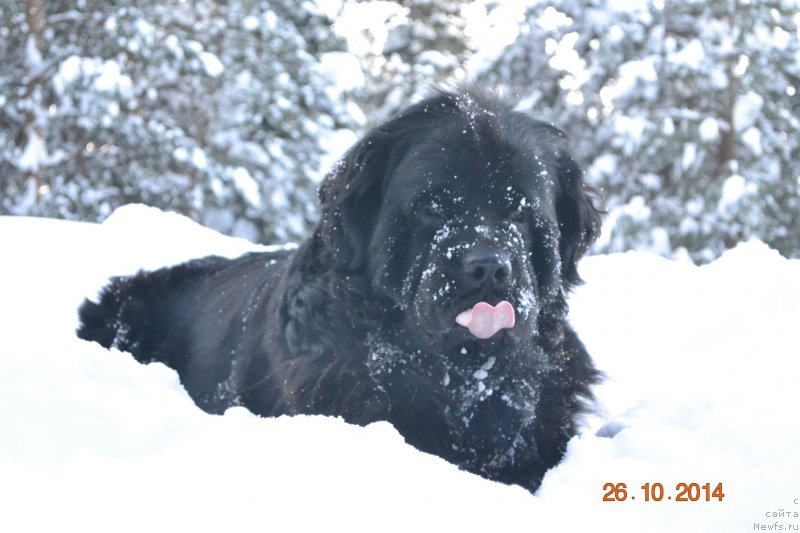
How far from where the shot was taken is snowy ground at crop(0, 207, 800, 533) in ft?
6.09

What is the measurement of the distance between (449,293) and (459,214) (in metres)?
0.38

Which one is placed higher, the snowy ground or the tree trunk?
the snowy ground

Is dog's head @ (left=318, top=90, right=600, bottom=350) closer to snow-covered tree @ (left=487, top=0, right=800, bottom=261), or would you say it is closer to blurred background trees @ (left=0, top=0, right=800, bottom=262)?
blurred background trees @ (left=0, top=0, right=800, bottom=262)

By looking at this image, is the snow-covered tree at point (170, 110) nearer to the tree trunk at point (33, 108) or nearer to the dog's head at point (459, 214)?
the tree trunk at point (33, 108)

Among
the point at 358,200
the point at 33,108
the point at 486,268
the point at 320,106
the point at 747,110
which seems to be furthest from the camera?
the point at 320,106

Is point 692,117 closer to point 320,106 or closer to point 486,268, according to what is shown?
point 320,106

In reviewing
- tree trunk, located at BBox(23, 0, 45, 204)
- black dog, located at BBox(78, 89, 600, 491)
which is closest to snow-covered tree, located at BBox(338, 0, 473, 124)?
tree trunk, located at BBox(23, 0, 45, 204)

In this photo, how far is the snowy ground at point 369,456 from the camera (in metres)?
1.86

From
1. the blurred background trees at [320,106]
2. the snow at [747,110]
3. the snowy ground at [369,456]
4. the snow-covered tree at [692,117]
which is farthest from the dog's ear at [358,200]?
the snow at [747,110]

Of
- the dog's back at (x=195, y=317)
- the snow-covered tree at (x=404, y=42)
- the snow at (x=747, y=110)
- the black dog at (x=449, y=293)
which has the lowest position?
the snow-covered tree at (x=404, y=42)

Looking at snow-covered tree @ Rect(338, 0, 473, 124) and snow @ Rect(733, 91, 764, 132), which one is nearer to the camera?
snow @ Rect(733, 91, 764, 132)

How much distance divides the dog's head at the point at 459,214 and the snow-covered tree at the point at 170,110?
1056cm

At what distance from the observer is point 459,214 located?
129 inches

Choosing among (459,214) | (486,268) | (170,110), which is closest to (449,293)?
(486,268)
